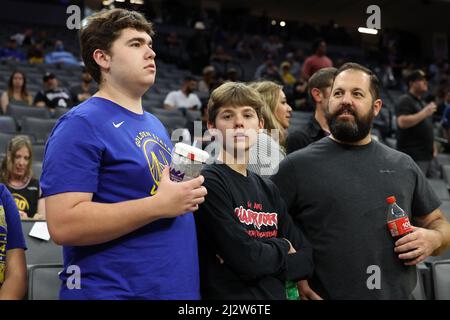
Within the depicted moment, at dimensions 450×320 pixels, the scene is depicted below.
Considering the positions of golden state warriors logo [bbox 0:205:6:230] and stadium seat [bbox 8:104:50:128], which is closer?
golden state warriors logo [bbox 0:205:6:230]

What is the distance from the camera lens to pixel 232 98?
1976 mm

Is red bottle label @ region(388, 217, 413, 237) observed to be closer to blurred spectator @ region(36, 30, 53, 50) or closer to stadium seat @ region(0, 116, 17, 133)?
stadium seat @ region(0, 116, 17, 133)

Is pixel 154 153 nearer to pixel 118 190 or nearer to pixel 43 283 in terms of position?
pixel 118 190

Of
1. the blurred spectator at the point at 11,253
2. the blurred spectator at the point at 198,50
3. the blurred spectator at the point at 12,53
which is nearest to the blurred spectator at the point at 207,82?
the blurred spectator at the point at 198,50

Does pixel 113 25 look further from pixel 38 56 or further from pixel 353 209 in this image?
pixel 38 56

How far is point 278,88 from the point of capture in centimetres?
301

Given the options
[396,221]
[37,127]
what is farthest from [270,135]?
[37,127]

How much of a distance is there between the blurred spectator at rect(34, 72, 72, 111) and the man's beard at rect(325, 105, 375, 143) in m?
4.94

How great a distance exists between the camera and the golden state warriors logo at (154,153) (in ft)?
5.41

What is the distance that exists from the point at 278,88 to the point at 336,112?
90 cm

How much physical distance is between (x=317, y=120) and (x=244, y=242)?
1.46m

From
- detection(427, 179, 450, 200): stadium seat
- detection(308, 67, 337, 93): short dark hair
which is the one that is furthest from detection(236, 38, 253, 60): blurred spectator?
detection(308, 67, 337, 93): short dark hair

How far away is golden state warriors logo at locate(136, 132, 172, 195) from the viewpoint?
1649 mm
